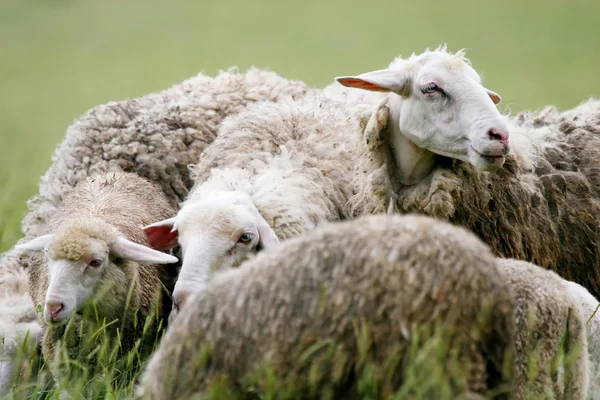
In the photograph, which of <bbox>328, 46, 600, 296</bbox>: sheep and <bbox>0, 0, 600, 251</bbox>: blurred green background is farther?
<bbox>0, 0, 600, 251</bbox>: blurred green background

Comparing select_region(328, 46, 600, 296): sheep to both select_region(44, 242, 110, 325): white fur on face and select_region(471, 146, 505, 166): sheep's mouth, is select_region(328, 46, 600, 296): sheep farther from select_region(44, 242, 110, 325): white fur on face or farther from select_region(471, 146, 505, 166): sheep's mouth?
select_region(44, 242, 110, 325): white fur on face

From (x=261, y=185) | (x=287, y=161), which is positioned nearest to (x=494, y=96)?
(x=287, y=161)

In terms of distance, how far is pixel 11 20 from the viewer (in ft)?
90.8

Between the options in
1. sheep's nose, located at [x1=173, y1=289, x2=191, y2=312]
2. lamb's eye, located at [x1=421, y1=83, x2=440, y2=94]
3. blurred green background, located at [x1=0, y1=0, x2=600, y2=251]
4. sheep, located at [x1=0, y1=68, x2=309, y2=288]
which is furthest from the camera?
blurred green background, located at [x1=0, y1=0, x2=600, y2=251]

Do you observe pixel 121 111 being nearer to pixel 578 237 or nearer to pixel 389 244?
pixel 578 237

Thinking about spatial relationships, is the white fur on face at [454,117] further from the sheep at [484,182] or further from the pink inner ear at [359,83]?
the pink inner ear at [359,83]

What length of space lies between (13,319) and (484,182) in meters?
2.46

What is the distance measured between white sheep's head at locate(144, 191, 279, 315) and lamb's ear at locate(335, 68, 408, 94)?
77 cm

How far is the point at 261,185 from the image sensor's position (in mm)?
4492

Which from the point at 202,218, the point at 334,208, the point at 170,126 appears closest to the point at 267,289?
the point at 202,218

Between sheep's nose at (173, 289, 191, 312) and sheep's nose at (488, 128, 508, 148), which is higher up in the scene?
sheep's nose at (488, 128, 508, 148)

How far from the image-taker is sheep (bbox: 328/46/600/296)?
14.3 feet

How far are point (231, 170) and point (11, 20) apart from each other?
25.0 metres

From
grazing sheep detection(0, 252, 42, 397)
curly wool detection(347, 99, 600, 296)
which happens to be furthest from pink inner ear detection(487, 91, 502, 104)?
grazing sheep detection(0, 252, 42, 397)
